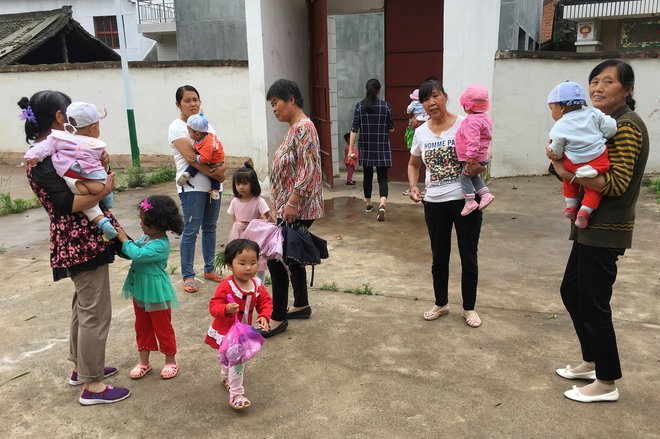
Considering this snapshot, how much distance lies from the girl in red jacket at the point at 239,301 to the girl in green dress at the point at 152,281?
365mm

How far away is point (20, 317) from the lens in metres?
4.00

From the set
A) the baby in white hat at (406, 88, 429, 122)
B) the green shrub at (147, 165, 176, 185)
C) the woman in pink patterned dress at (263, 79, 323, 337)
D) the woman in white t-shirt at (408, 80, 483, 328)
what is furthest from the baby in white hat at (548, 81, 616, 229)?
the green shrub at (147, 165, 176, 185)

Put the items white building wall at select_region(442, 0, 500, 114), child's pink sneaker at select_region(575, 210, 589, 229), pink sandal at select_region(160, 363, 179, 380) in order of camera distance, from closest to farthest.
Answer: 1. child's pink sneaker at select_region(575, 210, 589, 229)
2. pink sandal at select_region(160, 363, 179, 380)
3. white building wall at select_region(442, 0, 500, 114)

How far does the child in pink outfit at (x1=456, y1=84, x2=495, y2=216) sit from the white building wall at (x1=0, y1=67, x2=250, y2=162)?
777 cm

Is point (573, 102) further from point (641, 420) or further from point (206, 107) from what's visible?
point (206, 107)

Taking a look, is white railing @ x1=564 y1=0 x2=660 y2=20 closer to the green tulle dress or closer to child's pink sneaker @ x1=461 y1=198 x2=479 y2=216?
child's pink sneaker @ x1=461 y1=198 x2=479 y2=216

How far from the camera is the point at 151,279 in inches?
116

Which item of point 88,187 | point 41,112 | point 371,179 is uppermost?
point 41,112

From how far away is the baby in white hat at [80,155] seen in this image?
2574 millimetres

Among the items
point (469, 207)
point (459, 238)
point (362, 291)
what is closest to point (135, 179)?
point (362, 291)

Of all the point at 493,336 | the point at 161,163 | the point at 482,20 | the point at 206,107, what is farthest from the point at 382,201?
the point at 161,163

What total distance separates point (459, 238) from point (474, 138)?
2.22ft

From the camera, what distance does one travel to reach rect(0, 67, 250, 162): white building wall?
1085 centimetres

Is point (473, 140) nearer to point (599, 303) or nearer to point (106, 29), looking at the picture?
point (599, 303)
